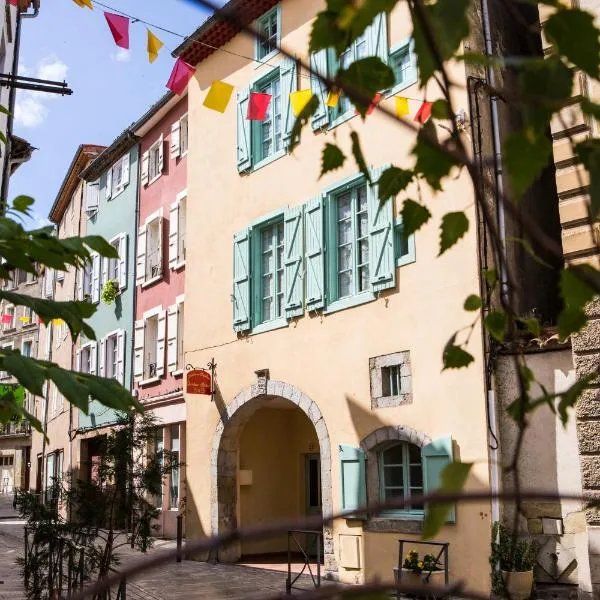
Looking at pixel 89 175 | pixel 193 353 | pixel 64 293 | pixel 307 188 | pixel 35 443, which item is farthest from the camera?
pixel 35 443

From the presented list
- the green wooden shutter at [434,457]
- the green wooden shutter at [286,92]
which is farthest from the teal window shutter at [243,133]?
the green wooden shutter at [434,457]

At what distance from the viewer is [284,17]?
46.8ft

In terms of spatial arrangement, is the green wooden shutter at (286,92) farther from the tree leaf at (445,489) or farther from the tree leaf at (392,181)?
the tree leaf at (445,489)

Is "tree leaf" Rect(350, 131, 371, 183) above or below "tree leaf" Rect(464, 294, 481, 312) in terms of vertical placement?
above

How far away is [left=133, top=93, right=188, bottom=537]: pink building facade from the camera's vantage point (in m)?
17.2

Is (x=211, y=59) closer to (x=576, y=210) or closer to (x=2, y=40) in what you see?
(x=2, y=40)

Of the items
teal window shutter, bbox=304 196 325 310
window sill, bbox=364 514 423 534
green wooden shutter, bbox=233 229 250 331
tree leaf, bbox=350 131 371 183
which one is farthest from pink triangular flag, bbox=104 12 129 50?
tree leaf, bbox=350 131 371 183

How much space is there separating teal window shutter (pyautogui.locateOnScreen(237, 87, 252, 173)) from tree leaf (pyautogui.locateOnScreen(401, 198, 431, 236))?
13291 mm

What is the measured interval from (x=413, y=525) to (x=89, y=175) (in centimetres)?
1701

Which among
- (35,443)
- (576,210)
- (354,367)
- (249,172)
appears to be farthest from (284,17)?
(35,443)

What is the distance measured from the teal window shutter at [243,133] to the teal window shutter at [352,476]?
5.35 meters

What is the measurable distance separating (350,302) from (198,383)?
3912 mm

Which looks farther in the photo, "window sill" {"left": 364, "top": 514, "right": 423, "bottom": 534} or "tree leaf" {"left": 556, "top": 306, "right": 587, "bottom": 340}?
"window sill" {"left": 364, "top": 514, "right": 423, "bottom": 534}

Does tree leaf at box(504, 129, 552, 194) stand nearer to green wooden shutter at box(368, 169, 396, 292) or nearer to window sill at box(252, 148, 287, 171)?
green wooden shutter at box(368, 169, 396, 292)
